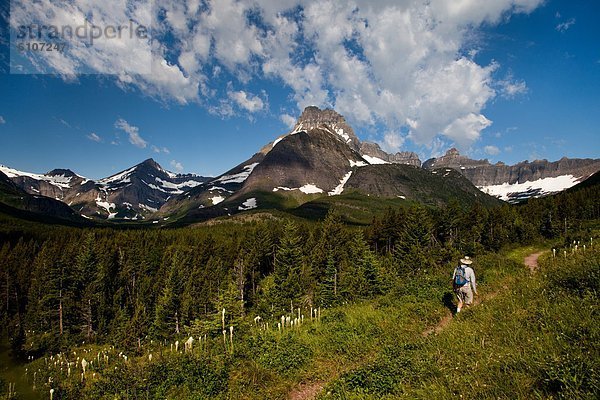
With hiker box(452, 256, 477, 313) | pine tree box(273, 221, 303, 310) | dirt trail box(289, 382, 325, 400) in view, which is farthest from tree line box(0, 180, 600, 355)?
dirt trail box(289, 382, 325, 400)

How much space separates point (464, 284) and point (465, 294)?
59cm

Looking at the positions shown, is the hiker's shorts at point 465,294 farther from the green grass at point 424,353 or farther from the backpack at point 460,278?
the green grass at point 424,353

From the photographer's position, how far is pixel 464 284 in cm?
1348

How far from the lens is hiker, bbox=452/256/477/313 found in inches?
528

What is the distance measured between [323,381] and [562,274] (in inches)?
382

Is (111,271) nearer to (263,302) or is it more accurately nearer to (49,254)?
(49,254)

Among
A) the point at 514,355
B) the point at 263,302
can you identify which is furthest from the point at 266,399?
the point at 263,302

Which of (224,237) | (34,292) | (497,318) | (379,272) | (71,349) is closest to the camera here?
(497,318)

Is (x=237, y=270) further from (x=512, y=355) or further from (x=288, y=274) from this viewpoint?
(x=512, y=355)

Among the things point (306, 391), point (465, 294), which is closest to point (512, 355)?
point (306, 391)

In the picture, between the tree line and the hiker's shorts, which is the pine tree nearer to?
the tree line

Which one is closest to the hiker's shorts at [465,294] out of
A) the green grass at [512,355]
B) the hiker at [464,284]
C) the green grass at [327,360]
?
the hiker at [464,284]

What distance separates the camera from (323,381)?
11.1 metres

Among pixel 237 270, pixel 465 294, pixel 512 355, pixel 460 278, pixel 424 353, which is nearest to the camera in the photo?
pixel 512 355
